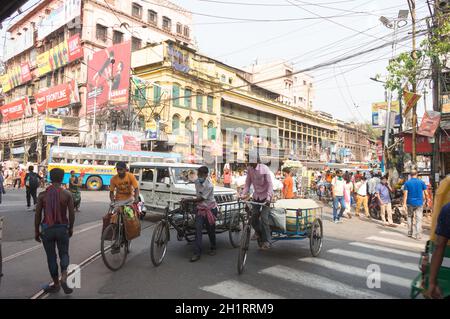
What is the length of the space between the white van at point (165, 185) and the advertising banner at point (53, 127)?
21.8m

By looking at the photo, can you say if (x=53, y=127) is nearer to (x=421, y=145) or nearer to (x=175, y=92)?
(x=175, y=92)

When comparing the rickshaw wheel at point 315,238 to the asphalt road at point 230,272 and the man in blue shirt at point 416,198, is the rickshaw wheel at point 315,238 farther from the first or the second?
the man in blue shirt at point 416,198

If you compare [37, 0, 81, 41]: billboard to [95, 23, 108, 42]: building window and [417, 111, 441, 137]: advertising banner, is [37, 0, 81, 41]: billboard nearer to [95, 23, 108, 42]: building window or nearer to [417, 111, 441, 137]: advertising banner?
[95, 23, 108, 42]: building window

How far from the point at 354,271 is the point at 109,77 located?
103ft

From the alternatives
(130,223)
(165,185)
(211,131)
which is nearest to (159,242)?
(130,223)

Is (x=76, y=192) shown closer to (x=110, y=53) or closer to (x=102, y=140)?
(x=102, y=140)

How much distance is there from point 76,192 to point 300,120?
4402 centimetres

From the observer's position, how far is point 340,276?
5.61 metres

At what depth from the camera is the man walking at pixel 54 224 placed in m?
4.60

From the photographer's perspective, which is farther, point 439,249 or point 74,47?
point 74,47

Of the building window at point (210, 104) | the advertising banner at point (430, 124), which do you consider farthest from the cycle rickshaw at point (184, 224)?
the building window at point (210, 104)

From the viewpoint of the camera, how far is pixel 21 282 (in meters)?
5.10

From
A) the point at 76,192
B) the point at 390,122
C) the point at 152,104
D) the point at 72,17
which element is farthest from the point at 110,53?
the point at 390,122

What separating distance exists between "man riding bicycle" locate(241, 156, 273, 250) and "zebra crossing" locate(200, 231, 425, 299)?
544 millimetres
